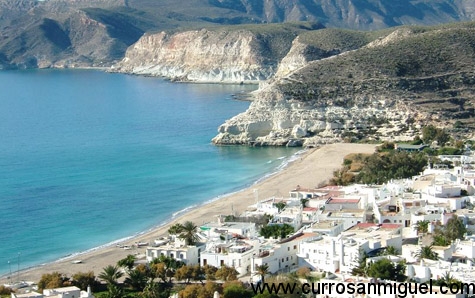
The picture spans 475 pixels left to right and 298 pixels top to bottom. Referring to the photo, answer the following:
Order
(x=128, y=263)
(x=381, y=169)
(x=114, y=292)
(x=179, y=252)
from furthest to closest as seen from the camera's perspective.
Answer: (x=381, y=169) < (x=179, y=252) < (x=128, y=263) < (x=114, y=292)

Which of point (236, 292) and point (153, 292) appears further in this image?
point (153, 292)

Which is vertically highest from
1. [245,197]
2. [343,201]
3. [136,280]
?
[343,201]

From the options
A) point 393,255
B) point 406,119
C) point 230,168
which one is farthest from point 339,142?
point 393,255

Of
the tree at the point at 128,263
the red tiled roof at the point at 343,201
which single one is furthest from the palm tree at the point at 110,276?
the red tiled roof at the point at 343,201

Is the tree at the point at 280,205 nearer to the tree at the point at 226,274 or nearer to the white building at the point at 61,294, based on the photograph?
the tree at the point at 226,274

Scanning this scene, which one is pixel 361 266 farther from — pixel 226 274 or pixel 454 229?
pixel 454 229

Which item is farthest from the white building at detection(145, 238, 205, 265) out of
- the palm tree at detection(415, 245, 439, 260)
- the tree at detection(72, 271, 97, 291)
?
the palm tree at detection(415, 245, 439, 260)

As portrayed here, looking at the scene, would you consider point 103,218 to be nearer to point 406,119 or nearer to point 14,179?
point 14,179

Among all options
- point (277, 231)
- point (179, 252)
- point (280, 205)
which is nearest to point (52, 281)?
point (179, 252)
